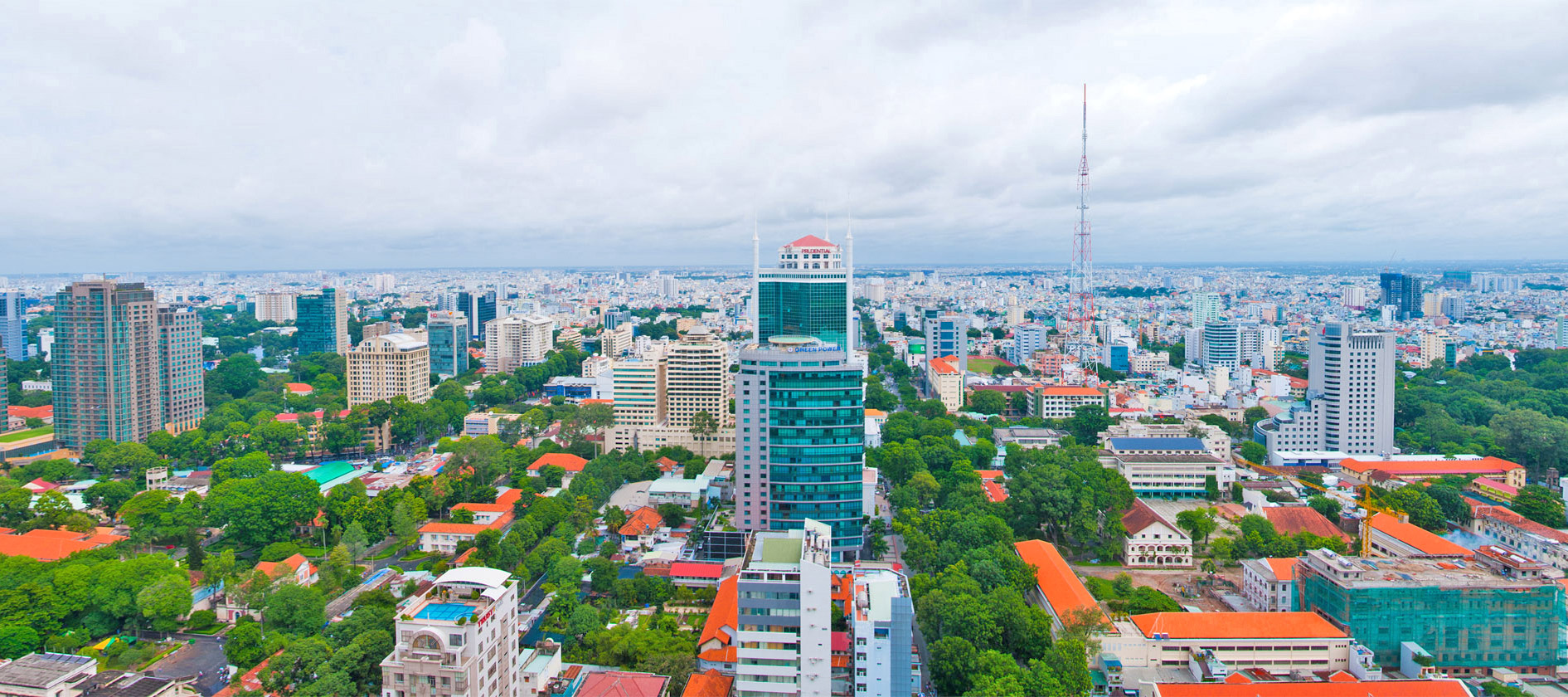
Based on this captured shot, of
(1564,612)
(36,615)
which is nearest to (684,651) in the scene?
(36,615)

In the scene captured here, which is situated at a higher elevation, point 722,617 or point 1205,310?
point 1205,310

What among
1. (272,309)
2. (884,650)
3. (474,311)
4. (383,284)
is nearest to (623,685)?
(884,650)

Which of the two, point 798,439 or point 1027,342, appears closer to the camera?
point 798,439

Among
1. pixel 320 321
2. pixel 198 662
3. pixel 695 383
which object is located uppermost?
pixel 320 321

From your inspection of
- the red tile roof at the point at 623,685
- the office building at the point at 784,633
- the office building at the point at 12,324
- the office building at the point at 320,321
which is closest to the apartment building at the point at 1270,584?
the office building at the point at 784,633

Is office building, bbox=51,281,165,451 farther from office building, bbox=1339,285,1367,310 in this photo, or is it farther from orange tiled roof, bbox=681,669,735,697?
office building, bbox=1339,285,1367,310

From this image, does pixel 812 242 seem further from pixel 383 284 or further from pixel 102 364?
pixel 383 284

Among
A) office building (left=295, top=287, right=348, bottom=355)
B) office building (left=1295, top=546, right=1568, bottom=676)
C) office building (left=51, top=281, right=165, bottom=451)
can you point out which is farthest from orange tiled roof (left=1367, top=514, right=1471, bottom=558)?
office building (left=295, top=287, right=348, bottom=355)

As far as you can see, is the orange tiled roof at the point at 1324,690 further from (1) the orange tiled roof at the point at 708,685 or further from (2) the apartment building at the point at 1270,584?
(1) the orange tiled roof at the point at 708,685
